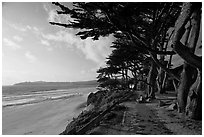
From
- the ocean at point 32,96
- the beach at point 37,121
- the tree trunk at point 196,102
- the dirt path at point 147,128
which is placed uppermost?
the tree trunk at point 196,102

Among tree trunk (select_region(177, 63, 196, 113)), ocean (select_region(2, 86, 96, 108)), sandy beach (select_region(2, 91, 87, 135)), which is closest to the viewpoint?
tree trunk (select_region(177, 63, 196, 113))

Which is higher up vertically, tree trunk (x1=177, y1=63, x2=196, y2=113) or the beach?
tree trunk (x1=177, y1=63, x2=196, y2=113)

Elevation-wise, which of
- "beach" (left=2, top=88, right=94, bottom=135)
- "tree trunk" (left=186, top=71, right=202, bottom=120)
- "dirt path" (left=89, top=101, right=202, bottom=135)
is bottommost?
"beach" (left=2, top=88, right=94, bottom=135)

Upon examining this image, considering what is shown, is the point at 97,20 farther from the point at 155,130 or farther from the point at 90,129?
the point at 155,130

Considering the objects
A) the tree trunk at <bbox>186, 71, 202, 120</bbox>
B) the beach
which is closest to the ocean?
the beach

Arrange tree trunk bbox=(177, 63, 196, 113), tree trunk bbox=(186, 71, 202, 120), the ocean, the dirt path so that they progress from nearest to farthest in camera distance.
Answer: the dirt path < tree trunk bbox=(186, 71, 202, 120) < tree trunk bbox=(177, 63, 196, 113) < the ocean

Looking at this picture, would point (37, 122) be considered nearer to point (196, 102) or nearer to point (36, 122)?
point (36, 122)

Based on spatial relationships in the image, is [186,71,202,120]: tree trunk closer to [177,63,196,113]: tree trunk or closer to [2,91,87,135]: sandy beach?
[177,63,196,113]: tree trunk

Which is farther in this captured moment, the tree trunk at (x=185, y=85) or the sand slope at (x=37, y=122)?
the sand slope at (x=37, y=122)

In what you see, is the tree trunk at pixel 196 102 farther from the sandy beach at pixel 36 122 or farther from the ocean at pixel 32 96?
the ocean at pixel 32 96

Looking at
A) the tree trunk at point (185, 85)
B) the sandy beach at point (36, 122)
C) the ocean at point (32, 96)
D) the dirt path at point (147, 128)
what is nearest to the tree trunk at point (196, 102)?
the dirt path at point (147, 128)

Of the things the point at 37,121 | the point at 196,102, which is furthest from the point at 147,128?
the point at 37,121

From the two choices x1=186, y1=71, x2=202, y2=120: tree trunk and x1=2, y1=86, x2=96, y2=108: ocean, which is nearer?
x1=186, y1=71, x2=202, y2=120: tree trunk

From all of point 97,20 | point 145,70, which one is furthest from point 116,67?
point 97,20
